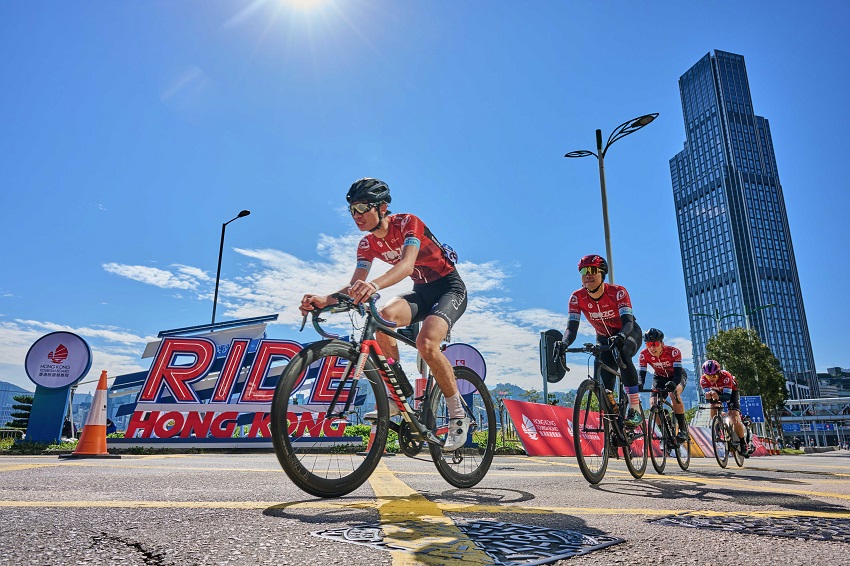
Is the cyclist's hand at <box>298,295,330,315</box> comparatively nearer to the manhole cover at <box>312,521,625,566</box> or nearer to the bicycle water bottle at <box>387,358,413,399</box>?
the bicycle water bottle at <box>387,358,413,399</box>

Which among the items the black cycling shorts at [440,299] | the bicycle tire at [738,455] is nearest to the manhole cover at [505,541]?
the black cycling shorts at [440,299]

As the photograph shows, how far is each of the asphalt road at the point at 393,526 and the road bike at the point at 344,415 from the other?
7.6 inches

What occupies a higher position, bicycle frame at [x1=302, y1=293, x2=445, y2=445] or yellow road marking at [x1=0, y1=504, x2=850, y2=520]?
bicycle frame at [x1=302, y1=293, x2=445, y2=445]

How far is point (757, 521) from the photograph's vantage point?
9.12ft

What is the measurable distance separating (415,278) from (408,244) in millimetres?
705

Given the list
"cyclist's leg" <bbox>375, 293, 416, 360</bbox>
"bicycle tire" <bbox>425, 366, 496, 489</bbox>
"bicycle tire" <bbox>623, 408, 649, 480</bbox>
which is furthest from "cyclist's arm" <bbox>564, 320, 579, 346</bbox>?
"cyclist's leg" <bbox>375, 293, 416, 360</bbox>

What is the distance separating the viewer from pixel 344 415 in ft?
12.3

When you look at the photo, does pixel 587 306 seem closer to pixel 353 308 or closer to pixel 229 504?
pixel 353 308

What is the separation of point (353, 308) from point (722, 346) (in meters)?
49.6

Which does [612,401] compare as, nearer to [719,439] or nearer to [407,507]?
[407,507]

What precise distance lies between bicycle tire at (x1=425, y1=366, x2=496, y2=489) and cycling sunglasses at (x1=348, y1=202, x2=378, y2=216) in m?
1.58

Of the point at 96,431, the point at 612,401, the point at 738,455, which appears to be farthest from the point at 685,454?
the point at 96,431

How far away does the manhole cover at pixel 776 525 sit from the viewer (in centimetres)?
240

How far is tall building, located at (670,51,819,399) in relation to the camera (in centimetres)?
15325
